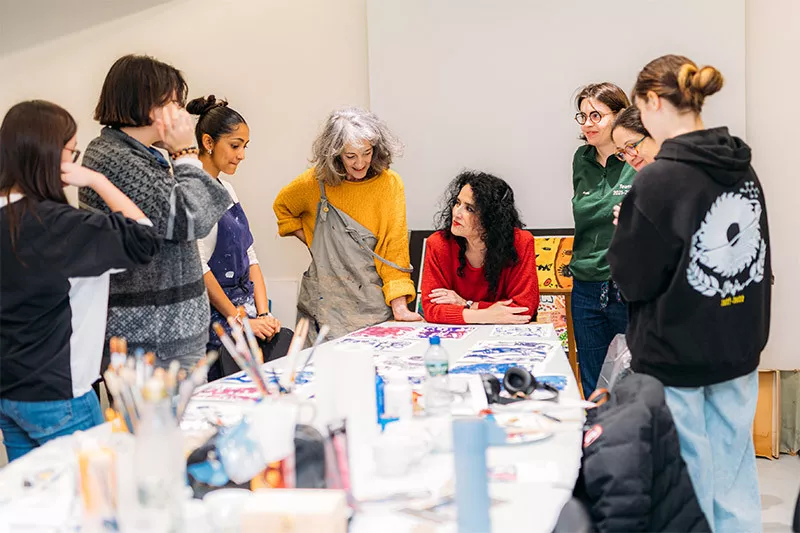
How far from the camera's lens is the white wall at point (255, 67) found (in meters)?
4.35

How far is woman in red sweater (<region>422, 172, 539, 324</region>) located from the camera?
3.07 metres

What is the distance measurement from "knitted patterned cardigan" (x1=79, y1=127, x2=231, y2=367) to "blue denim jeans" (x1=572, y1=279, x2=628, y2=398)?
5.26 ft

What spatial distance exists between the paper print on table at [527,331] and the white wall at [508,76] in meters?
1.30

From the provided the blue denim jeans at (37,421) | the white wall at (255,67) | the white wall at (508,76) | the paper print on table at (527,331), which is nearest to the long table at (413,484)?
the blue denim jeans at (37,421)

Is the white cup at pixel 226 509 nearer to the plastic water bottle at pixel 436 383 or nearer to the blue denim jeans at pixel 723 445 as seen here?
the plastic water bottle at pixel 436 383

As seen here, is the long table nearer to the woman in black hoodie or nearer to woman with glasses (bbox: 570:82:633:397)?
the woman in black hoodie

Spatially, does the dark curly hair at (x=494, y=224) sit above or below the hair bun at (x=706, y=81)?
below

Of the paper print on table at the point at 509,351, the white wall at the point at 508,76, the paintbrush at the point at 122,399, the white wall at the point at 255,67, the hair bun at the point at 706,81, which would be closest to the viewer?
the paintbrush at the point at 122,399

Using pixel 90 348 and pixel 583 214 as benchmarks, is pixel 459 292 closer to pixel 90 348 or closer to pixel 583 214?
pixel 583 214

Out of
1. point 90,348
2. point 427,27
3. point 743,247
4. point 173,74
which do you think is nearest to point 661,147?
point 743,247

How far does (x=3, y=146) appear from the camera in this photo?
1.85 metres

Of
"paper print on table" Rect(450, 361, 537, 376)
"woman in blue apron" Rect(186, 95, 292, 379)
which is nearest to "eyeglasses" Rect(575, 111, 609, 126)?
"paper print on table" Rect(450, 361, 537, 376)

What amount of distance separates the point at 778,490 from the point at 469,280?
1.71 meters

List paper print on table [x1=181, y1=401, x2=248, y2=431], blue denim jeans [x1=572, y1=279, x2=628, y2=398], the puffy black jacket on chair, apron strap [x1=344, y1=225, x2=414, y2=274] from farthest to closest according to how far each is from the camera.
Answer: apron strap [x1=344, y1=225, x2=414, y2=274], blue denim jeans [x1=572, y1=279, x2=628, y2=398], paper print on table [x1=181, y1=401, x2=248, y2=431], the puffy black jacket on chair
